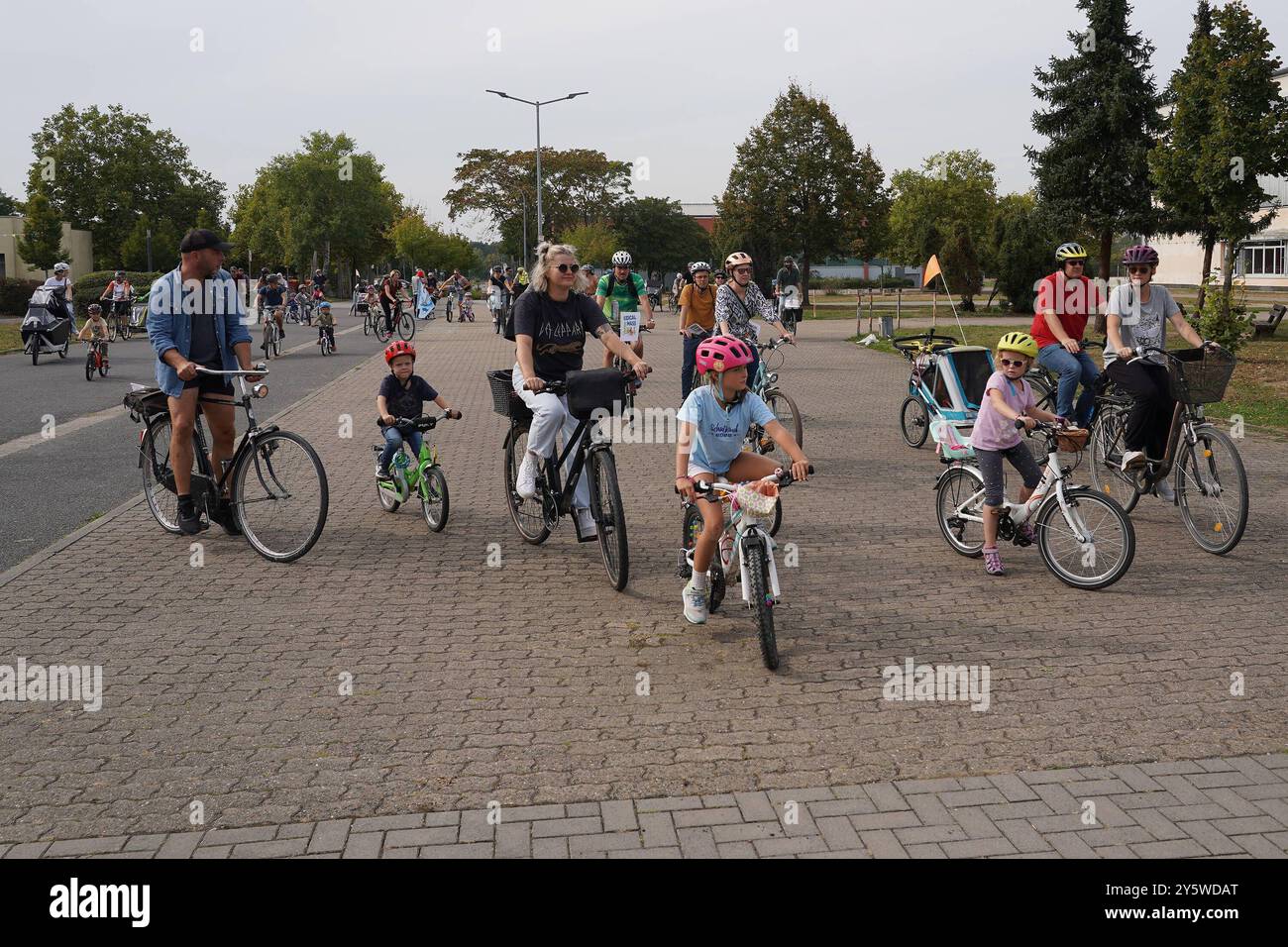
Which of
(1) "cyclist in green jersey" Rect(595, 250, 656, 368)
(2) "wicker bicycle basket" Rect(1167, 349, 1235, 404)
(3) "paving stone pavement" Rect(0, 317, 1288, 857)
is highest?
(1) "cyclist in green jersey" Rect(595, 250, 656, 368)

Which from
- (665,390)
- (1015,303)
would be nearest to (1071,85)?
(1015,303)

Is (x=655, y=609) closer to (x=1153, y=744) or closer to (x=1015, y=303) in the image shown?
(x=1153, y=744)

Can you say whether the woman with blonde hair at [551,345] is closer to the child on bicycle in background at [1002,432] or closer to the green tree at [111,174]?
the child on bicycle in background at [1002,432]

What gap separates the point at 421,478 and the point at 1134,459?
4.77m

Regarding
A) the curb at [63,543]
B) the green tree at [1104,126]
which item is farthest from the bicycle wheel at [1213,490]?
the green tree at [1104,126]

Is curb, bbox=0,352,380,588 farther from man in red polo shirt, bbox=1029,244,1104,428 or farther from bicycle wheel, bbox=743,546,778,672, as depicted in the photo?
man in red polo shirt, bbox=1029,244,1104,428

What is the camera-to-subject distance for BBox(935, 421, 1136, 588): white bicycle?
21.7ft

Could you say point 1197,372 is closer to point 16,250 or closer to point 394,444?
point 394,444

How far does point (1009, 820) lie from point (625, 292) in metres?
12.8

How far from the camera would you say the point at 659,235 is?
108 metres

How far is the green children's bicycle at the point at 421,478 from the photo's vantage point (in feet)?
27.8

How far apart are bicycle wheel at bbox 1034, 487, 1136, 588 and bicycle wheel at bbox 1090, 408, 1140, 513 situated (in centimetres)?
168

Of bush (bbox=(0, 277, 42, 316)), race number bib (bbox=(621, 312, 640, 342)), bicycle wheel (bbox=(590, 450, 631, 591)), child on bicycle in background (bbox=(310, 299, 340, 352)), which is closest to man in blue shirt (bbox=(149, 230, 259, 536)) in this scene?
bicycle wheel (bbox=(590, 450, 631, 591))

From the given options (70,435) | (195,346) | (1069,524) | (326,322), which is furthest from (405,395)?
(326,322)
